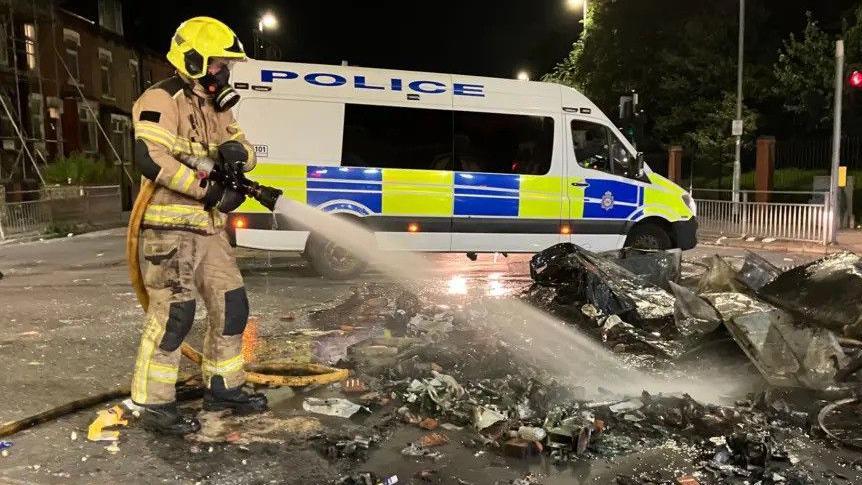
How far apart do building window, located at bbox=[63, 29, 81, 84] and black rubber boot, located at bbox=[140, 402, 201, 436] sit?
24067mm

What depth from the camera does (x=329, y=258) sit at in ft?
28.6

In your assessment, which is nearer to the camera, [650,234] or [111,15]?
[650,234]

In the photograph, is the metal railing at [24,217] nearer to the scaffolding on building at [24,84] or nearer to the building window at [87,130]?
the scaffolding on building at [24,84]

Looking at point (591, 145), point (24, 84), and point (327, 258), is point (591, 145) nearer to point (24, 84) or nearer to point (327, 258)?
point (327, 258)

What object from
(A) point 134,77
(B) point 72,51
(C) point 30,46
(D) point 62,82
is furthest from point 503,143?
(A) point 134,77

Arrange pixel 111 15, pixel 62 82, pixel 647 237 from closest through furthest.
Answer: pixel 647 237
pixel 62 82
pixel 111 15

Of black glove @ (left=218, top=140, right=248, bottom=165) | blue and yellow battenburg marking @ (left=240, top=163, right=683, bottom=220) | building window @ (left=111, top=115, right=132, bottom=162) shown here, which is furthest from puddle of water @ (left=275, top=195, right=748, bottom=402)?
building window @ (left=111, top=115, right=132, bottom=162)

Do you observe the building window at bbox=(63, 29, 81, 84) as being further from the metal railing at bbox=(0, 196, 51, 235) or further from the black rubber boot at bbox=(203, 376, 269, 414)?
the black rubber boot at bbox=(203, 376, 269, 414)

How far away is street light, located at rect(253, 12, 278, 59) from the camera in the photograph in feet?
68.9

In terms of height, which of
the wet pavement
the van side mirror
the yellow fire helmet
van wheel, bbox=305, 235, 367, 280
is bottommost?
the wet pavement

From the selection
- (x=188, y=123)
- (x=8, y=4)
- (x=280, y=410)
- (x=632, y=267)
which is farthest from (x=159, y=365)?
(x=8, y=4)

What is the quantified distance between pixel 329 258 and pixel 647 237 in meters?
4.25

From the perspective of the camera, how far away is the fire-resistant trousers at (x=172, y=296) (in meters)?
3.64

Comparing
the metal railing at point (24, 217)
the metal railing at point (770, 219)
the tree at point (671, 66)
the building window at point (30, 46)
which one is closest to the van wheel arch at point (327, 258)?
the metal railing at point (24, 217)
